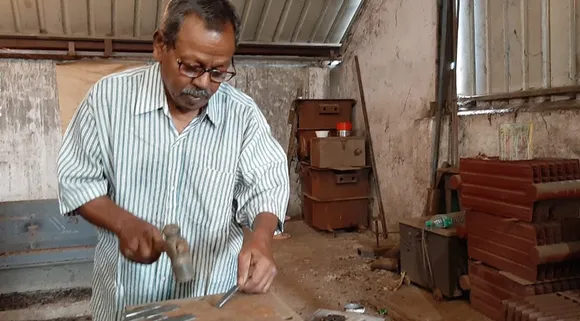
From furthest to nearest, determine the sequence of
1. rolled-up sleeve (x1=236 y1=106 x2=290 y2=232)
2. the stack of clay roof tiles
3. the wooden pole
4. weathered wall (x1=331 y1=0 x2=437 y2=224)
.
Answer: the wooden pole, weathered wall (x1=331 y1=0 x2=437 y2=224), the stack of clay roof tiles, rolled-up sleeve (x1=236 y1=106 x2=290 y2=232)

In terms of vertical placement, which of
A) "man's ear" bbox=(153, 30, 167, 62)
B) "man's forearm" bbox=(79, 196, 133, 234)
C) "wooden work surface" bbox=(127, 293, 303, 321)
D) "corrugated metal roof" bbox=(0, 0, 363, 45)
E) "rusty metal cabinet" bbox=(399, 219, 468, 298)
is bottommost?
"rusty metal cabinet" bbox=(399, 219, 468, 298)

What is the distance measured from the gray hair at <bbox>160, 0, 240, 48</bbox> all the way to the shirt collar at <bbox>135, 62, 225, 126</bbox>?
111mm

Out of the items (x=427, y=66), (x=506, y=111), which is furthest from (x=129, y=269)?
(x=427, y=66)

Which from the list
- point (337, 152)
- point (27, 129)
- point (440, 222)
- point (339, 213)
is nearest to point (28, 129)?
point (27, 129)

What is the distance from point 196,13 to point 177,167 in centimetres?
38

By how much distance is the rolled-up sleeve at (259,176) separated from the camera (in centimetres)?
131

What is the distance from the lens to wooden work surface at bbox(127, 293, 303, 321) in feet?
3.53

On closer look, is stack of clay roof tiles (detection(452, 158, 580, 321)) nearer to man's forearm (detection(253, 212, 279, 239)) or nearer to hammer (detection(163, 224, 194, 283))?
man's forearm (detection(253, 212, 279, 239))

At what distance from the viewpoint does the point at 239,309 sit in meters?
1.13

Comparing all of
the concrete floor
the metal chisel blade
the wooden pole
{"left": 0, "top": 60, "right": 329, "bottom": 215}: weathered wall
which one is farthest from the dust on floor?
{"left": 0, "top": 60, "right": 329, "bottom": 215}: weathered wall

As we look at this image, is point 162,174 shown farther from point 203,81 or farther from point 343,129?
point 343,129

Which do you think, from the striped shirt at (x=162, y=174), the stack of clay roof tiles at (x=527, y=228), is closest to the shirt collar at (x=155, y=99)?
the striped shirt at (x=162, y=174)

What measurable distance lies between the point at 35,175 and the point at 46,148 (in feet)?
1.01

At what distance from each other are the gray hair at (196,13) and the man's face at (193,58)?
0.04 ft
